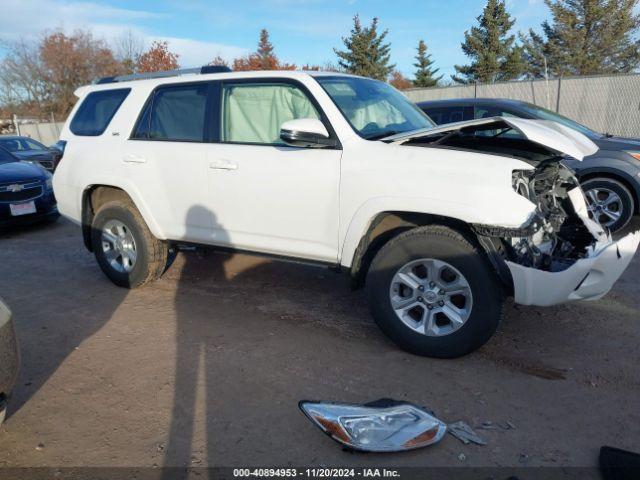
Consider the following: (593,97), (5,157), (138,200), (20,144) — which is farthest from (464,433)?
(593,97)

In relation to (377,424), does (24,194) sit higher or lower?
higher

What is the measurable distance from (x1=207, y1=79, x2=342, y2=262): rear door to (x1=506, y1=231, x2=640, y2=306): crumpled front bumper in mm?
1337

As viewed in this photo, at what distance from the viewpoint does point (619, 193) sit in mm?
6520

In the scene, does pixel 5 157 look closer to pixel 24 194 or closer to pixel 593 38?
pixel 24 194

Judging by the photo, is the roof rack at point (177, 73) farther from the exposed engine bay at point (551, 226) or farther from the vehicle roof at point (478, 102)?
the vehicle roof at point (478, 102)

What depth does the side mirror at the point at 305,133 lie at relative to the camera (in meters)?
3.52

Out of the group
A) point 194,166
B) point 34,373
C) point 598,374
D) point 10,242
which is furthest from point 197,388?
point 10,242

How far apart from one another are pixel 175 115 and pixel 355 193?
2.09 metres

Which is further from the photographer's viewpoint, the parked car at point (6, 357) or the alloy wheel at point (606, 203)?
the alloy wheel at point (606, 203)

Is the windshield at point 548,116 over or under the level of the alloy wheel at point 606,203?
over

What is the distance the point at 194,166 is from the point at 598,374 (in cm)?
346

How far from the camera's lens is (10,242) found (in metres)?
7.54

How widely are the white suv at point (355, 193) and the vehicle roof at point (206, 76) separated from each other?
0.06ft

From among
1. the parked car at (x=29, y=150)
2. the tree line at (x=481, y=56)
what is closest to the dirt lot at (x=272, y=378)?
the parked car at (x=29, y=150)
